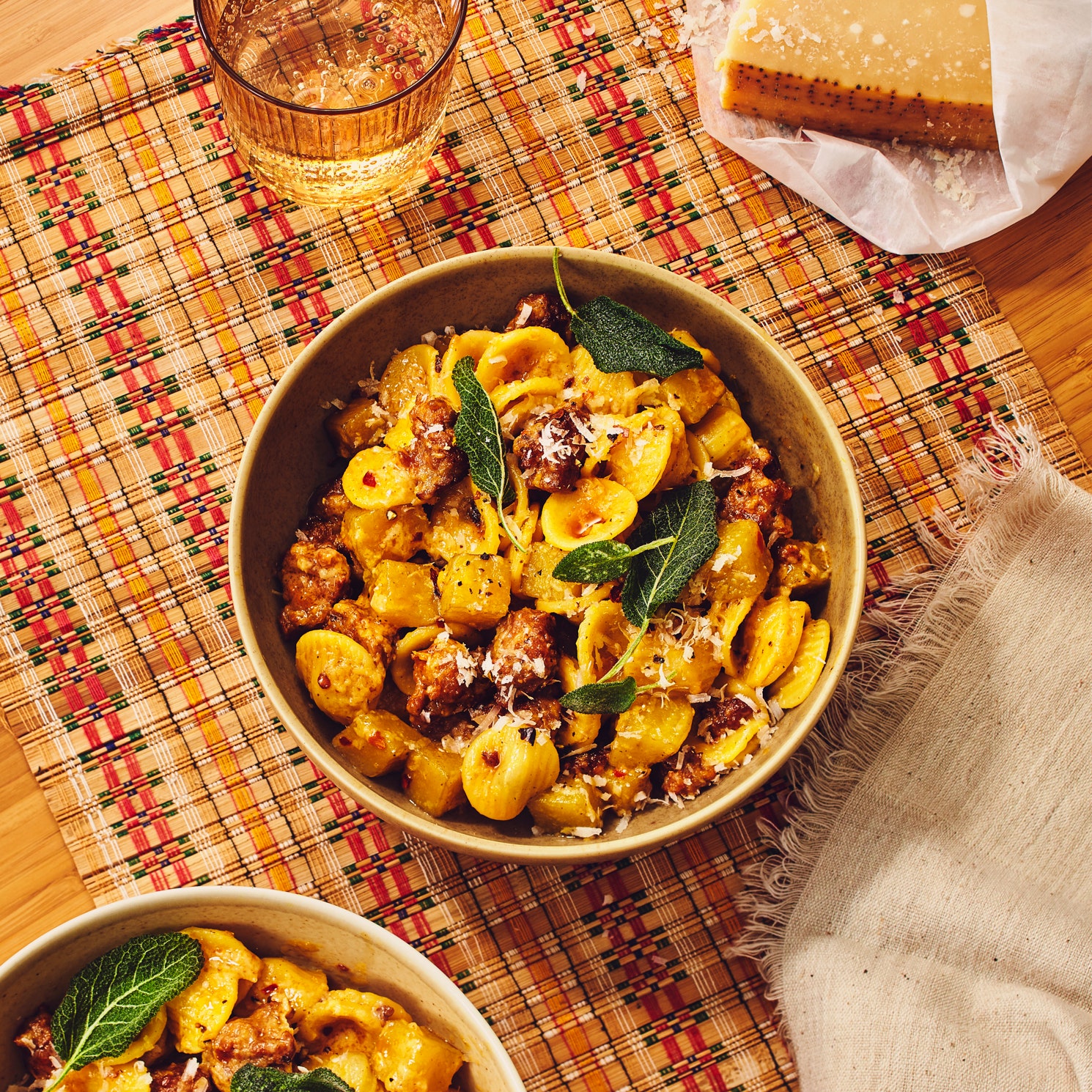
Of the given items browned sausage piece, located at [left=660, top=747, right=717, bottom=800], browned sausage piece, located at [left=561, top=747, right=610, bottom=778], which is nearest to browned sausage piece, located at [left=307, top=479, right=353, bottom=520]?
browned sausage piece, located at [left=561, top=747, right=610, bottom=778]

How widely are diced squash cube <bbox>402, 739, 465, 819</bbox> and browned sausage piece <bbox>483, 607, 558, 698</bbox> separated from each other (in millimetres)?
166

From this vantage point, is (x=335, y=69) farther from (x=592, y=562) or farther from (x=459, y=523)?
(x=592, y=562)

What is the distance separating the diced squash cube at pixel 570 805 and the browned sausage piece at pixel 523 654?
0.59 feet

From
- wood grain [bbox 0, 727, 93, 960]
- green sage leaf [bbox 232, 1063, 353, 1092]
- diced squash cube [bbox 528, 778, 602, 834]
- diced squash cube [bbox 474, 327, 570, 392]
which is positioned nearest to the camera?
green sage leaf [bbox 232, 1063, 353, 1092]

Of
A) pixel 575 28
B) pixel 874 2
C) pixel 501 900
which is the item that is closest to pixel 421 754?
pixel 501 900

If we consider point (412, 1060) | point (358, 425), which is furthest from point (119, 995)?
point (358, 425)

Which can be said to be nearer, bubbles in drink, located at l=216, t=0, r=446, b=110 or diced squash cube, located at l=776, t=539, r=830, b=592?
diced squash cube, located at l=776, t=539, r=830, b=592

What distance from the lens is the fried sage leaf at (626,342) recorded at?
183cm

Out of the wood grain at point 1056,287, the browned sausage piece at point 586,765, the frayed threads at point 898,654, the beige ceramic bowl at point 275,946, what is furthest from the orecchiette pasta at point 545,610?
the wood grain at point 1056,287

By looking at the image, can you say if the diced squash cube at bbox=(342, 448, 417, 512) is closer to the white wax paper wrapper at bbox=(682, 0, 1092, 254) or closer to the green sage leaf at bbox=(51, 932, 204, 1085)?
the green sage leaf at bbox=(51, 932, 204, 1085)

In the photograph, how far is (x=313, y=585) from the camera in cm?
193

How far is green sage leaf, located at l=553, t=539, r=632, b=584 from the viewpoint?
1.74 metres

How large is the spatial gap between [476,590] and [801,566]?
587 mm

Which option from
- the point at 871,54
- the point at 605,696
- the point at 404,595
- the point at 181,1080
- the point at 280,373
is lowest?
the point at 181,1080
